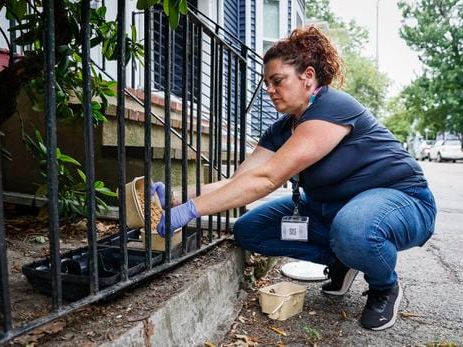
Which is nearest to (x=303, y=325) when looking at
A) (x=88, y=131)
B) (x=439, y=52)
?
(x=88, y=131)

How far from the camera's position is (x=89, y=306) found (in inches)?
62.1

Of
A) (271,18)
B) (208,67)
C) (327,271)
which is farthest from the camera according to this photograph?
A: (271,18)

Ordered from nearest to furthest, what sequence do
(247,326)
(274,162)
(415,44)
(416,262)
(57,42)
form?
1. (57,42)
2. (274,162)
3. (247,326)
4. (416,262)
5. (415,44)

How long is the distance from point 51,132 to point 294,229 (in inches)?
56.6

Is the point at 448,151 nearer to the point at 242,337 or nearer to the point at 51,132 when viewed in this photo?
the point at 242,337

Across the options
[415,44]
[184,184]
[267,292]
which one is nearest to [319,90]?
[184,184]

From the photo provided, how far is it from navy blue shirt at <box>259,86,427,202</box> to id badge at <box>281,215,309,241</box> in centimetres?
18

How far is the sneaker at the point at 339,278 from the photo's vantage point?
248 cm

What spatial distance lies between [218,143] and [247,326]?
3.40ft

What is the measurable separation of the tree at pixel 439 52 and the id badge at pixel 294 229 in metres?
26.4

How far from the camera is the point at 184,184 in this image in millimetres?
2057

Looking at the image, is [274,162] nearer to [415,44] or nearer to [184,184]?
[184,184]

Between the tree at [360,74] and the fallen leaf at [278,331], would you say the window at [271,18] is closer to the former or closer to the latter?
the fallen leaf at [278,331]

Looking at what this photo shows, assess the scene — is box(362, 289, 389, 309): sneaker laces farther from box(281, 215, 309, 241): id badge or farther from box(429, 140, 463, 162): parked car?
box(429, 140, 463, 162): parked car
